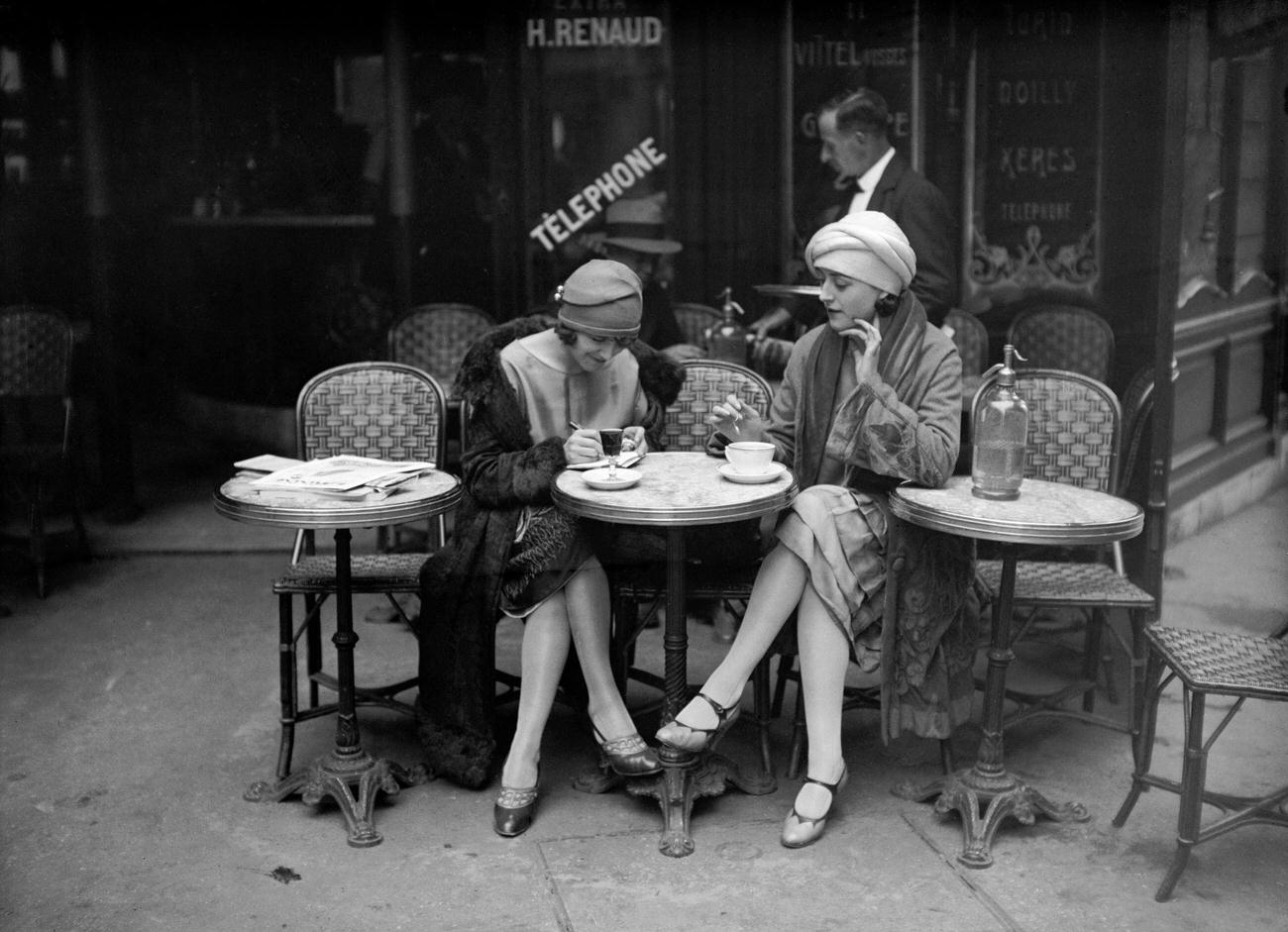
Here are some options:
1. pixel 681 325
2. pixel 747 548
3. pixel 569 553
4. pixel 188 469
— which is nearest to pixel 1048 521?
pixel 747 548

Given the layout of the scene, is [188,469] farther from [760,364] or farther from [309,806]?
[309,806]

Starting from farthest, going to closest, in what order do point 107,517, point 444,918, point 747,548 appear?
point 107,517, point 747,548, point 444,918

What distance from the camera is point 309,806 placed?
13.3ft

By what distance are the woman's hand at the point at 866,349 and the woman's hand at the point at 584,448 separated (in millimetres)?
736

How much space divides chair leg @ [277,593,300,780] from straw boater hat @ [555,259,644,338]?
1165 mm

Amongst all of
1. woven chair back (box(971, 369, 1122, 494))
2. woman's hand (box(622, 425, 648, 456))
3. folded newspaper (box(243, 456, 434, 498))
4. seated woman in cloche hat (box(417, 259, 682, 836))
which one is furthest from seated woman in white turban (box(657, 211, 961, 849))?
folded newspaper (box(243, 456, 434, 498))

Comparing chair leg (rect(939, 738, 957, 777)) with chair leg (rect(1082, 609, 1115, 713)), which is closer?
chair leg (rect(939, 738, 957, 777))

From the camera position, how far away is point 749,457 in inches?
151

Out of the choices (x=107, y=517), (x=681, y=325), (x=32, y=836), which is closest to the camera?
(x=32, y=836)

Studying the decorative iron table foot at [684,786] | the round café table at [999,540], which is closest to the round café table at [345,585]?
the decorative iron table foot at [684,786]

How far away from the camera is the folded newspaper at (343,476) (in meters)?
3.82

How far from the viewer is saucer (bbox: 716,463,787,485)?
12.6ft

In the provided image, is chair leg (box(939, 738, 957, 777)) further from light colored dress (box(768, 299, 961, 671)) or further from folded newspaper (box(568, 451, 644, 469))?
folded newspaper (box(568, 451, 644, 469))

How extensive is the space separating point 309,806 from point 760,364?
2.78m
